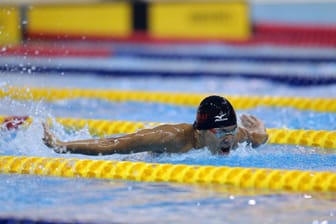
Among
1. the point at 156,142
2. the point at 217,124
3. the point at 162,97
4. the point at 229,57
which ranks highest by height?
the point at 217,124

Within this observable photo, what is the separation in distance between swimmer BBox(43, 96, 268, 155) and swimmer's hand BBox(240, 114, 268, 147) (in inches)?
8.4

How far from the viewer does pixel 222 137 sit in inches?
163

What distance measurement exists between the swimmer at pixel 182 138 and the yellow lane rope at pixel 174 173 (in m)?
0.08

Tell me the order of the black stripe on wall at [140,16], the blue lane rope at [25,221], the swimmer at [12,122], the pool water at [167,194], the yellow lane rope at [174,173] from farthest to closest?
the black stripe on wall at [140,16] < the swimmer at [12,122] < the yellow lane rope at [174,173] < the pool water at [167,194] < the blue lane rope at [25,221]

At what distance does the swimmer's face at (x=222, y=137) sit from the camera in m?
4.14

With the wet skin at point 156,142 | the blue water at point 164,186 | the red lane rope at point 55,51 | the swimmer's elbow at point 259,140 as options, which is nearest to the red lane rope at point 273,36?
the red lane rope at point 55,51

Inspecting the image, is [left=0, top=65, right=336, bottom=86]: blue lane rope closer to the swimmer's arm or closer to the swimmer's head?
the swimmer's arm

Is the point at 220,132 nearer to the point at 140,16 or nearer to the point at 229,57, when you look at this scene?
the point at 229,57

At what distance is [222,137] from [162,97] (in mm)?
2608

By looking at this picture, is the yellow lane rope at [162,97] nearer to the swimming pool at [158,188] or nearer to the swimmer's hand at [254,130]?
the swimming pool at [158,188]

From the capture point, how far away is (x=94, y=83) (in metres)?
8.15

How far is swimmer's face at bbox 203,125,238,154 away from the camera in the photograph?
4141 millimetres

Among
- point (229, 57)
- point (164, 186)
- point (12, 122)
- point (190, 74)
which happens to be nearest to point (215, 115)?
point (164, 186)

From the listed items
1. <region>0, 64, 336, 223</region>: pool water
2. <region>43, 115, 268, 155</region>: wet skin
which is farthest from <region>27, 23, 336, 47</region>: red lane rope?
<region>43, 115, 268, 155</region>: wet skin
